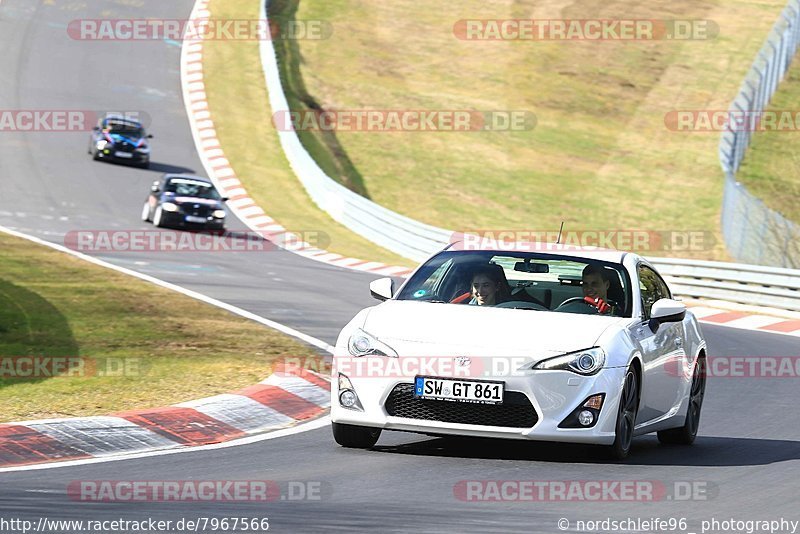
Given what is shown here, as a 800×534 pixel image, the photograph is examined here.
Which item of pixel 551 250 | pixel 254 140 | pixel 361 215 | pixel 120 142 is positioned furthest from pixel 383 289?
pixel 254 140

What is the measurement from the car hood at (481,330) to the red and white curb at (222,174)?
18318mm

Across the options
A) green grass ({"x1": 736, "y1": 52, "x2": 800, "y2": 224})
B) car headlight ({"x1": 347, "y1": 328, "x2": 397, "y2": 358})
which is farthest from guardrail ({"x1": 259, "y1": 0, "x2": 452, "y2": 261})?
car headlight ({"x1": 347, "y1": 328, "x2": 397, "y2": 358})

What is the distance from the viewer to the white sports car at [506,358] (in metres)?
9.32

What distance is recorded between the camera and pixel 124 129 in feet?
135

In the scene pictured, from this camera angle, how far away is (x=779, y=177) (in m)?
43.1

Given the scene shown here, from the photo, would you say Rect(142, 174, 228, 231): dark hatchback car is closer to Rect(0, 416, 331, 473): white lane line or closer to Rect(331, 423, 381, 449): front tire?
Rect(0, 416, 331, 473): white lane line

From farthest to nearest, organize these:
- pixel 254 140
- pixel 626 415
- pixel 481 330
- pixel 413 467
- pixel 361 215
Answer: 1. pixel 254 140
2. pixel 361 215
3. pixel 626 415
4. pixel 481 330
5. pixel 413 467

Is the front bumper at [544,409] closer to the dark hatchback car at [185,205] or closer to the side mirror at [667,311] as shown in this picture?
the side mirror at [667,311]

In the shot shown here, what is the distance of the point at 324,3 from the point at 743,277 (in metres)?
38.2

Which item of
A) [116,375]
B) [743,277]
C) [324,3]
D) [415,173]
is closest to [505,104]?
[415,173]

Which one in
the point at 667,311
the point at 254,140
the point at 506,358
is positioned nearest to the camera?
the point at 506,358

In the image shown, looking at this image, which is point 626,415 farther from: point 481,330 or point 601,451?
point 481,330

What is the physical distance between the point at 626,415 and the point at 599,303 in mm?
988

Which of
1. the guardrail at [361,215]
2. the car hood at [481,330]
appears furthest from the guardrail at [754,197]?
the car hood at [481,330]
